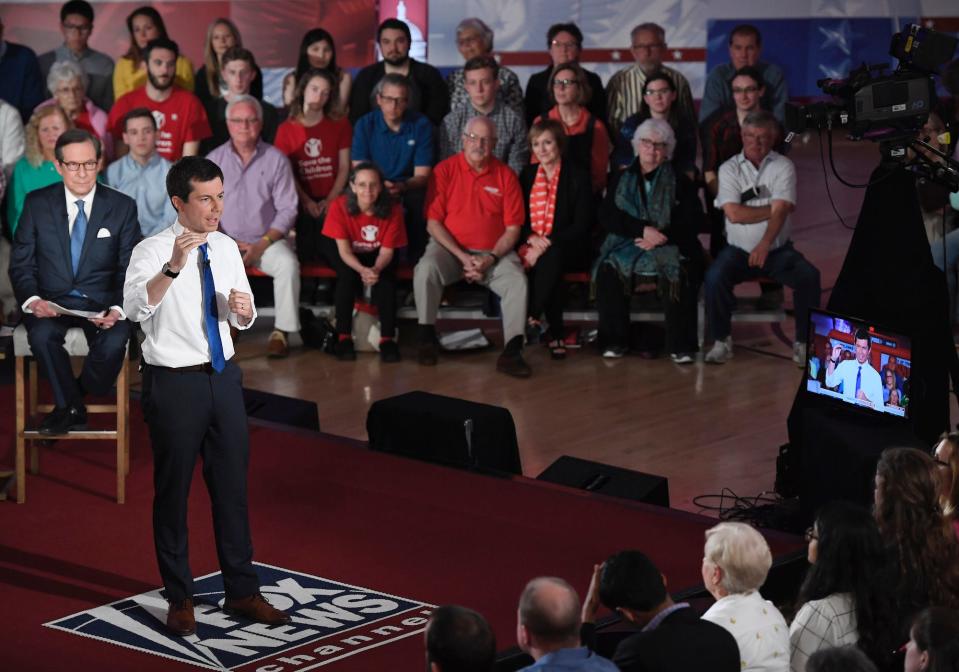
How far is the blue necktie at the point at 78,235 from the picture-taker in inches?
235

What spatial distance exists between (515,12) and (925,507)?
8451mm

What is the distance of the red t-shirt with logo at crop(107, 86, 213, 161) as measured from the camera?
870 centimetres

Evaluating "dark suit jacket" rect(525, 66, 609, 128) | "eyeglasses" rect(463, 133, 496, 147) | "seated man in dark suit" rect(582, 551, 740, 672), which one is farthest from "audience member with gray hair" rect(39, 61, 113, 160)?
"seated man in dark suit" rect(582, 551, 740, 672)

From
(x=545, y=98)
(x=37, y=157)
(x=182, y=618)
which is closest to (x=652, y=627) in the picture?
(x=182, y=618)

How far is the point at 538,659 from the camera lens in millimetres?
3271

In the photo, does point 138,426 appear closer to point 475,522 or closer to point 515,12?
point 475,522

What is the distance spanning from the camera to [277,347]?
809 cm

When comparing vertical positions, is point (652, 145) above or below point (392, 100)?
below

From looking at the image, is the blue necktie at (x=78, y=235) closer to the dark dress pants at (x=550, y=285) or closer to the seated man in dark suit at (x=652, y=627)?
the dark dress pants at (x=550, y=285)

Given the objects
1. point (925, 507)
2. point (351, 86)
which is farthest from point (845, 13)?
point (925, 507)

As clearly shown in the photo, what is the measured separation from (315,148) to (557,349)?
1798 mm

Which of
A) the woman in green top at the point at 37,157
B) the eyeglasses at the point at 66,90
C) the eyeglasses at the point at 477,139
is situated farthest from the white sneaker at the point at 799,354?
the eyeglasses at the point at 66,90

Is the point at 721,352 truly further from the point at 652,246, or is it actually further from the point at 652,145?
the point at 652,145

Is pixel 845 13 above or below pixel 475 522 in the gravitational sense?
above
